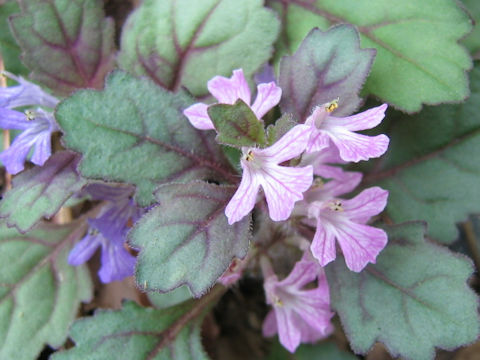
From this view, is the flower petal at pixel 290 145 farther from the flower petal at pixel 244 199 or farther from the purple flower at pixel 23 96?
the purple flower at pixel 23 96

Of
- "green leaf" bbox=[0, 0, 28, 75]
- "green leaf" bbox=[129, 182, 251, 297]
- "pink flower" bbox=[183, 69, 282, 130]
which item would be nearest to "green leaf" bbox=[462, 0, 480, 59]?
"pink flower" bbox=[183, 69, 282, 130]

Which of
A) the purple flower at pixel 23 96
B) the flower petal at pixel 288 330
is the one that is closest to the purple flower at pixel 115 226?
the purple flower at pixel 23 96

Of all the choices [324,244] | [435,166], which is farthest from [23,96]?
[435,166]

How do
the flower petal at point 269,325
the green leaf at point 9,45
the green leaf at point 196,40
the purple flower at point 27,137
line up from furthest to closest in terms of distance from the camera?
1. the flower petal at point 269,325
2. the green leaf at point 9,45
3. the green leaf at point 196,40
4. the purple flower at point 27,137

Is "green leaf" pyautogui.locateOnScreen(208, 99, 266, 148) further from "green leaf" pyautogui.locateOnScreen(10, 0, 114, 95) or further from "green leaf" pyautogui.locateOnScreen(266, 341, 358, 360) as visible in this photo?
"green leaf" pyautogui.locateOnScreen(266, 341, 358, 360)

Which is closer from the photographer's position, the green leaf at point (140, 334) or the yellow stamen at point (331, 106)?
the yellow stamen at point (331, 106)

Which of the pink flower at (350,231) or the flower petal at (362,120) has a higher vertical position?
the flower petal at (362,120)

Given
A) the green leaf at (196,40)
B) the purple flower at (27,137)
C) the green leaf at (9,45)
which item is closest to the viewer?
the purple flower at (27,137)

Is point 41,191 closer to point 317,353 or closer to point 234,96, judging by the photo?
point 234,96
